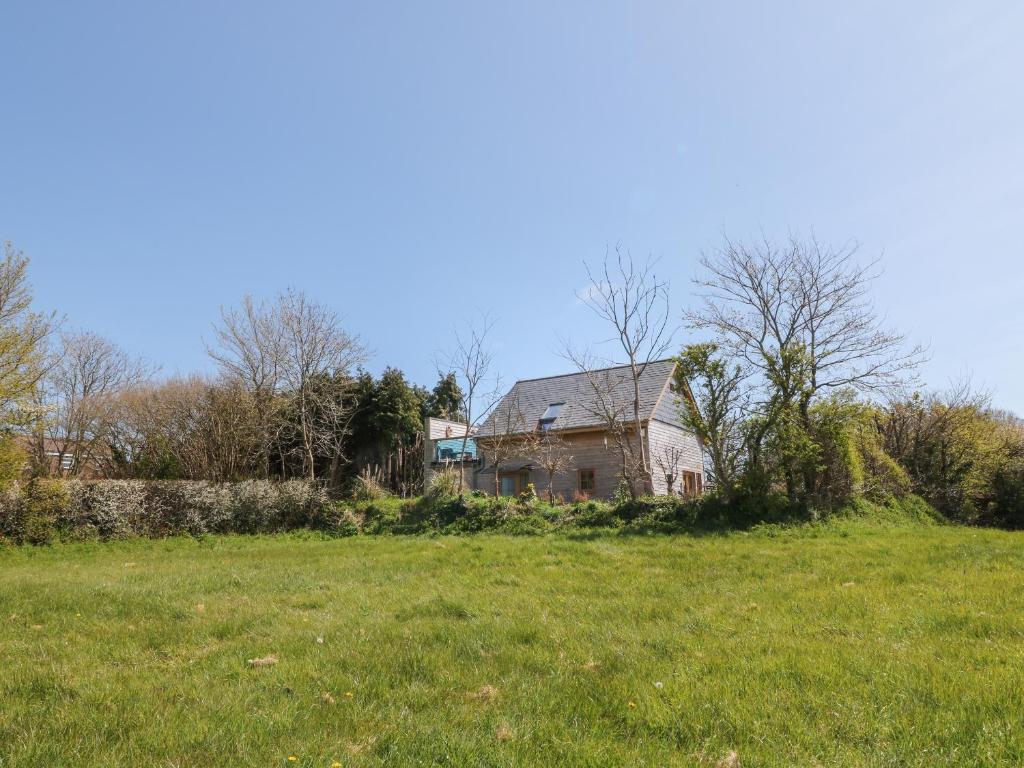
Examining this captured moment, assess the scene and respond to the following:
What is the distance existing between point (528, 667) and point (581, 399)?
2073 cm

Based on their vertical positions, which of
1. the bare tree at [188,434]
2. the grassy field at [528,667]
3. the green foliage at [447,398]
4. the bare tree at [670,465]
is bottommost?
the grassy field at [528,667]

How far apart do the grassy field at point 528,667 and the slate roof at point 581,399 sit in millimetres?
14963

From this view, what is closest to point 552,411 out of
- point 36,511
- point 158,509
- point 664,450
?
point 664,450

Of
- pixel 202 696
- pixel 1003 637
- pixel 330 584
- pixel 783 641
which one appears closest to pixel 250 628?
pixel 202 696

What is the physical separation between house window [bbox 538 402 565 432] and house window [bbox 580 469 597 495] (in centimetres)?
224

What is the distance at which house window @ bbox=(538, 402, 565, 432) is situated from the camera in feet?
79.7

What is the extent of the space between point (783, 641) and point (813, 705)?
1.29m

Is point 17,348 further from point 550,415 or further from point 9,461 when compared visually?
point 550,415

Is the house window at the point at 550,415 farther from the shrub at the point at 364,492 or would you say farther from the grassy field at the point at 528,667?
the grassy field at the point at 528,667

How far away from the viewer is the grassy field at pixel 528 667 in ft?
Answer: 10.2

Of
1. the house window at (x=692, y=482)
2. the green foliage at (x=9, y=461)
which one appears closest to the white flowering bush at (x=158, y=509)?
the green foliage at (x=9, y=461)

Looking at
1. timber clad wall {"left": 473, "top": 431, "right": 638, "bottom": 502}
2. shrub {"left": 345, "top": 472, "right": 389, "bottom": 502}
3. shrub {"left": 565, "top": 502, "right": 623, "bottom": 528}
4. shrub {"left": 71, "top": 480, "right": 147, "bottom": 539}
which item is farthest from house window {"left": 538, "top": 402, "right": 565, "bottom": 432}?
shrub {"left": 71, "top": 480, "right": 147, "bottom": 539}

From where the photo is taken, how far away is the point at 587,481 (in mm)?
23031

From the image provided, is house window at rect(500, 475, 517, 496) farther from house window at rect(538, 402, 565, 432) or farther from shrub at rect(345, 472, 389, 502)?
shrub at rect(345, 472, 389, 502)
